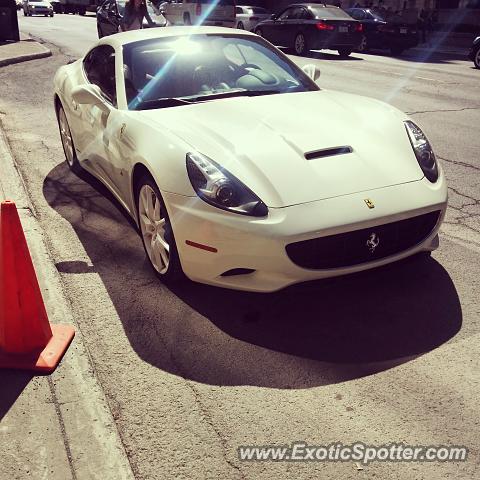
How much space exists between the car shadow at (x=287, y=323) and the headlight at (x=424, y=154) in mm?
565

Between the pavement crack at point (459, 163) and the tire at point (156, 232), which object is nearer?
the tire at point (156, 232)

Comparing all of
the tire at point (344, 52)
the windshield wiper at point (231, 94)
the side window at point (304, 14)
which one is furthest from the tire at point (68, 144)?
the tire at point (344, 52)

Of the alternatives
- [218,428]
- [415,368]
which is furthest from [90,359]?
[415,368]

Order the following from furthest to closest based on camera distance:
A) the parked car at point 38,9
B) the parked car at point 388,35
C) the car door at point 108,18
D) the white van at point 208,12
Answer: the parked car at point 38,9 → the white van at point 208,12 → the parked car at point 388,35 → the car door at point 108,18

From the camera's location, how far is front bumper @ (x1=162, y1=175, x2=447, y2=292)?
3.00 metres

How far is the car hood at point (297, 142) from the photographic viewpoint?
3.18 metres

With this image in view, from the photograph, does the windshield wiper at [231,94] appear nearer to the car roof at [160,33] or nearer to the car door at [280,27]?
the car roof at [160,33]

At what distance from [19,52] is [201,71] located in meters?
12.3

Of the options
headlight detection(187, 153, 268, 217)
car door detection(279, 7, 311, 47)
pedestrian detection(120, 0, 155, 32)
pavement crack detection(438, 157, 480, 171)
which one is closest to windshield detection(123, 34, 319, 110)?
headlight detection(187, 153, 268, 217)

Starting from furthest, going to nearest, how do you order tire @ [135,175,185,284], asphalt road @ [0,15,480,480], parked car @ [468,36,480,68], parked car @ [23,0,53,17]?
parked car @ [23,0,53,17], parked car @ [468,36,480,68], tire @ [135,175,185,284], asphalt road @ [0,15,480,480]

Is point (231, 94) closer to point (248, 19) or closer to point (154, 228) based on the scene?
point (154, 228)

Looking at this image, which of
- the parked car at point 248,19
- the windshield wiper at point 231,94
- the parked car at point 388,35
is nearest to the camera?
the windshield wiper at point 231,94

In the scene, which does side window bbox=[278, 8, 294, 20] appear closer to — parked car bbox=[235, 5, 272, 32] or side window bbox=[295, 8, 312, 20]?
side window bbox=[295, 8, 312, 20]

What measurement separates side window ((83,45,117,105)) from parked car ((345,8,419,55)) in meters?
17.2
